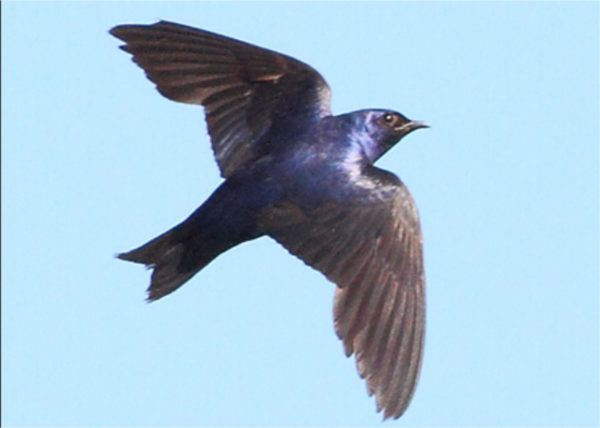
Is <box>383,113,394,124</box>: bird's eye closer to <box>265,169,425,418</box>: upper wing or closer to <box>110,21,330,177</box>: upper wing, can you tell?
<box>110,21,330,177</box>: upper wing

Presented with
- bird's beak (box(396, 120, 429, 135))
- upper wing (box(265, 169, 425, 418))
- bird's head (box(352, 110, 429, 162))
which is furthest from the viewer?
bird's beak (box(396, 120, 429, 135))

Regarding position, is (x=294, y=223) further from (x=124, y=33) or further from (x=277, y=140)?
(x=124, y=33)

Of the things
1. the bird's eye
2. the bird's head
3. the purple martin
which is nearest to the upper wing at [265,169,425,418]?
the purple martin

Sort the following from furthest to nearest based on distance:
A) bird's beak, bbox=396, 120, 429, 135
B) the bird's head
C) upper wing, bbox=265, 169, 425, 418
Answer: bird's beak, bbox=396, 120, 429, 135, the bird's head, upper wing, bbox=265, 169, 425, 418

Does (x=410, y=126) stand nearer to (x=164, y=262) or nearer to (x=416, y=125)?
(x=416, y=125)

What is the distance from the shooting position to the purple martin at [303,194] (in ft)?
27.8

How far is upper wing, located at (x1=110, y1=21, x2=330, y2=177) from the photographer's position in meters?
8.81

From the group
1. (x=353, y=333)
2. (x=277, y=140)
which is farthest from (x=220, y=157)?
(x=353, y=333)

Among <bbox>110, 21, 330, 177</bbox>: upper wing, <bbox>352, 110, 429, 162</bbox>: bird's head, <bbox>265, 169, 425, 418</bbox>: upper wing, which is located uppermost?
<bbox>110, 21, 330, 177</bbox>: upper wing

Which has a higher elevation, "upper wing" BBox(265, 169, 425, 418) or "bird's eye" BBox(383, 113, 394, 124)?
"bird's eye" BBox(383, 113, 394, 124)

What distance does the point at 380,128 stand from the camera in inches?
348

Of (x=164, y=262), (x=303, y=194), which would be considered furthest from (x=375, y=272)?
(x=164, y=262)

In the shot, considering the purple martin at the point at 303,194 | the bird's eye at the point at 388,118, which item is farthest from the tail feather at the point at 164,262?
the bird's eye at the point at 388,118

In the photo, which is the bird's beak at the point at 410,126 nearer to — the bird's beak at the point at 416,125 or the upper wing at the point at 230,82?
the bird's beak at the point at 416,125
